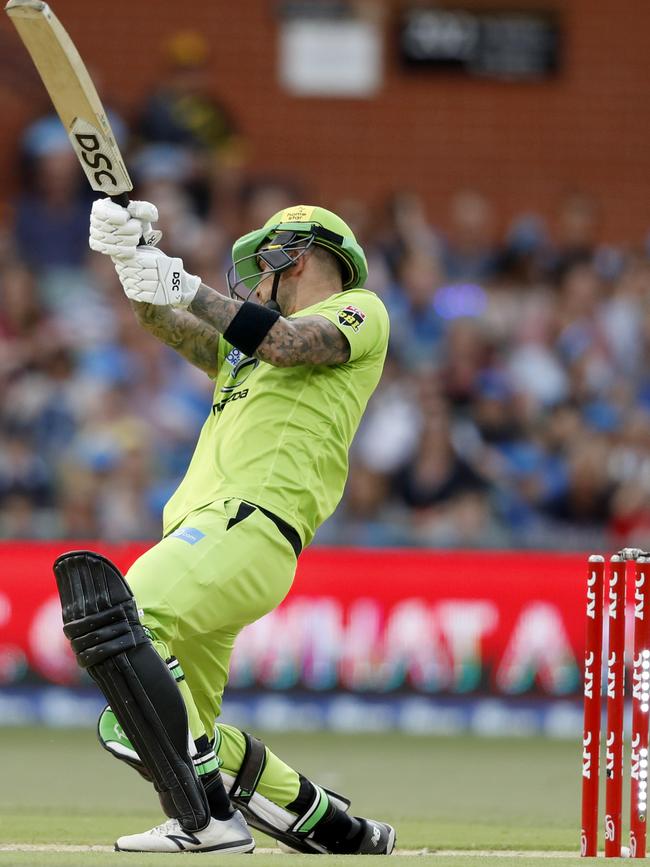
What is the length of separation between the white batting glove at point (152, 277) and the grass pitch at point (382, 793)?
1672mm

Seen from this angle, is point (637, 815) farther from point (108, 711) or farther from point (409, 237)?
point (409, 237)

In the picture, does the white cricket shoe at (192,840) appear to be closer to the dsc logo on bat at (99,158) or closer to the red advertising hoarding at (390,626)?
the dsc logo on bat at (99,158)

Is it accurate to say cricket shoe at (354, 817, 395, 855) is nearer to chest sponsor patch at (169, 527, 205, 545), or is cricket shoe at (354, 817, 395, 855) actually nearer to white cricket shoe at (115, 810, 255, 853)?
white cricket shoe at (115, 810, 255, 853)

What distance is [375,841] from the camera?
5.63 m

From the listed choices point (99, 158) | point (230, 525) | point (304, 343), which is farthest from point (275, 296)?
point (230, 525)

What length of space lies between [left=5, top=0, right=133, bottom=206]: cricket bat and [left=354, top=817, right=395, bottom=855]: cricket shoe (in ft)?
7.44

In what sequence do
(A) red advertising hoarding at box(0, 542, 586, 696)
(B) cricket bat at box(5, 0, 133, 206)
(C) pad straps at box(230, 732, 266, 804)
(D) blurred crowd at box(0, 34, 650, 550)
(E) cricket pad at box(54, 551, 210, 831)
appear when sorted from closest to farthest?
(E) cricket pad at box(54, 551, 210, 831) < (B) cricket bat at box(5, 0, 133, 206) < (C) pad straps at box(230, 732, 266, 804) < (A) red advertising hoarding at box(0, 542, 586, 696) < (D) blurred crowd at box(0, 34, 650, 550)

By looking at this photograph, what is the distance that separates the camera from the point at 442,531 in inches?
421

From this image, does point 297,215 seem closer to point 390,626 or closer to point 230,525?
point 230,525

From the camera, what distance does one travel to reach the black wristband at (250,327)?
5.12 m

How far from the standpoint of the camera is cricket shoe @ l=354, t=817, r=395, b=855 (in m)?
5.61

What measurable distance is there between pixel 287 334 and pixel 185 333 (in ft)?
2.33

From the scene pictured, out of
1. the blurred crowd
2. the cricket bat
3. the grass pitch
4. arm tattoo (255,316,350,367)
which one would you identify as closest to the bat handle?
the cricket bat

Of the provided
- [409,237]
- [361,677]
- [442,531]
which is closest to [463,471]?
[442,531]
